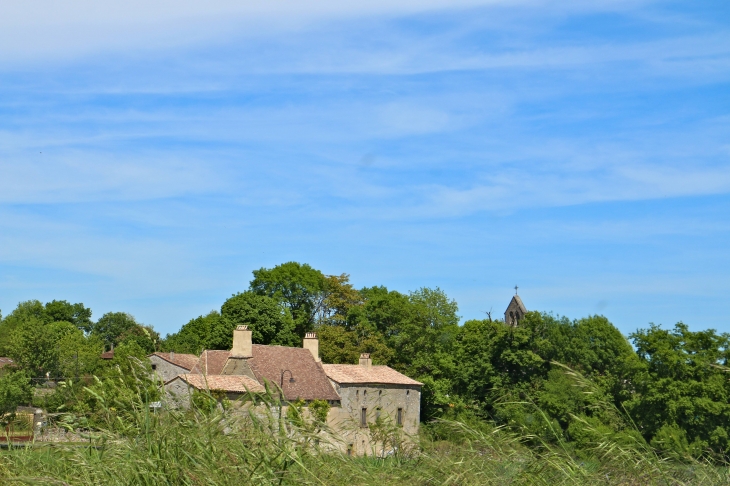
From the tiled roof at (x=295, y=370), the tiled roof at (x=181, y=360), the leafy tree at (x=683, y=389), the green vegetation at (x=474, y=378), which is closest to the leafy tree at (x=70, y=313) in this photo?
the green vegetation at (x=474, y=378)

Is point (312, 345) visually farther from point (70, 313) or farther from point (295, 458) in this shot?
point (70, 313)

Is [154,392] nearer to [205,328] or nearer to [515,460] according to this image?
[515,460]

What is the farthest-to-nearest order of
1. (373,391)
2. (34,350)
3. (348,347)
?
(34,350), (348,347), (373,391)

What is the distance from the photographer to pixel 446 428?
10914mm

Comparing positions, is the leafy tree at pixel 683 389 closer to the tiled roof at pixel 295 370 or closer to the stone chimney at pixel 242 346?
the tiled roof at pixel 295 370

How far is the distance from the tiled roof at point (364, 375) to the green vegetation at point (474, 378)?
12.1 feet

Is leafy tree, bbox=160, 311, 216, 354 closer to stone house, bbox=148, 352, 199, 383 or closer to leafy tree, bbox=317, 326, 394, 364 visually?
leafy tree, bbox=317, 326, 394, 364

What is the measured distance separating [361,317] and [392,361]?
25.8ft

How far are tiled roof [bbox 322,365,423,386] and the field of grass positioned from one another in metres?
42.5

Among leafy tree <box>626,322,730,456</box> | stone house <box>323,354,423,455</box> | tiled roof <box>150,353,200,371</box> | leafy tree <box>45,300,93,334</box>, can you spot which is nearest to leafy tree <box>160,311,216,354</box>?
tiled roof <box>150,353,200,371</box>

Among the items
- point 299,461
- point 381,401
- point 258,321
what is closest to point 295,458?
point 299,461

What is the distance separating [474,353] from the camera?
6062 cm

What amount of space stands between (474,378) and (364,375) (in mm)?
8644

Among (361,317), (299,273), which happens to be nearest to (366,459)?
(361,317)
